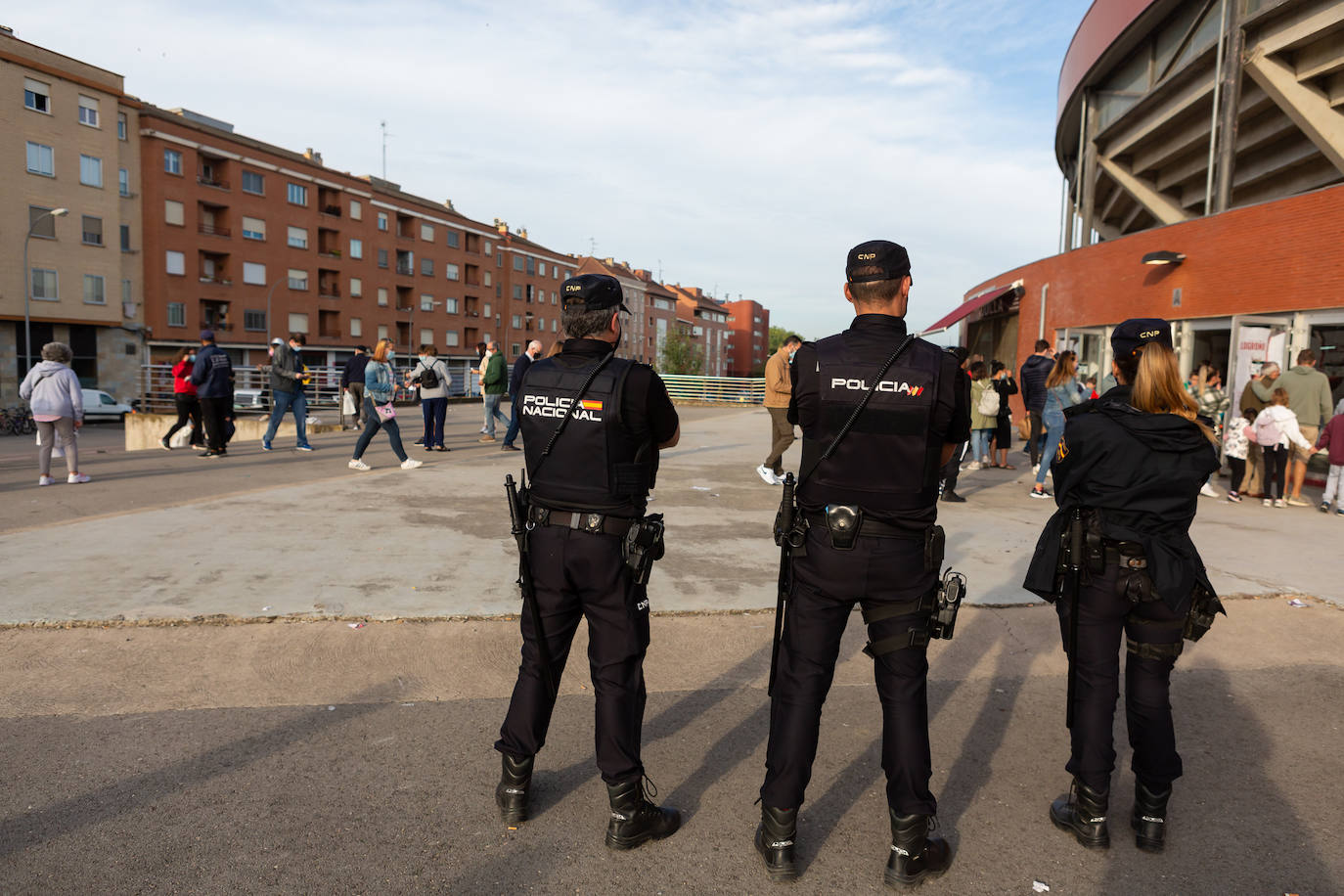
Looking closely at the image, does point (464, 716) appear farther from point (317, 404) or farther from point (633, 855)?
point (317, 404)

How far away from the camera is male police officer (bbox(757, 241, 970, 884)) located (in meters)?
2.50

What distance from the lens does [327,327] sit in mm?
53875

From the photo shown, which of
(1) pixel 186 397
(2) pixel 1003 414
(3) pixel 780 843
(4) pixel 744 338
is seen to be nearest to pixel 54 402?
(1) pixel 186 397

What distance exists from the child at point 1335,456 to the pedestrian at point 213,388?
519 inches

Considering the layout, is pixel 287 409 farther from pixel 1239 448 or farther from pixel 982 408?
pixel 1239 448

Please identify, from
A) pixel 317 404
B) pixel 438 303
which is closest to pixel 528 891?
pixel 317 404

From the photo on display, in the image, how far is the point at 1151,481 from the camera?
2678mm

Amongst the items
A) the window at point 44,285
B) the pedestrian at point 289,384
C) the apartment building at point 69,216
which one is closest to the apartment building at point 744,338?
the apartment building at point 69,216

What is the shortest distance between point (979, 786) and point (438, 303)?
6548 centimetres

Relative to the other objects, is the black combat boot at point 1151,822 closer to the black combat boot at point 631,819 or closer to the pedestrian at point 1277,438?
the black combat boot at point 631,819

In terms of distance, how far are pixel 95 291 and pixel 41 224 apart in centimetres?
351

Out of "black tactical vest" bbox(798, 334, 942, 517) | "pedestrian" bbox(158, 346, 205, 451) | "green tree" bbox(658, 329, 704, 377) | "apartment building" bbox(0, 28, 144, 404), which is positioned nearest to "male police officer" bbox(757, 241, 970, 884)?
"black tactical vest" bbox(798, 334, 942, 517)

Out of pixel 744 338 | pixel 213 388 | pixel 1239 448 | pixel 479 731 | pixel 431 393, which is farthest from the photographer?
pixel 744 338

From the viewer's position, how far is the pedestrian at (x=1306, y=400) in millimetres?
9281
